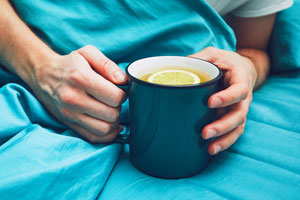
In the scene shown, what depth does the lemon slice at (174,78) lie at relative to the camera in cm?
40

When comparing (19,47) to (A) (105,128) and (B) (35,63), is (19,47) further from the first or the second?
(A) (105,128)

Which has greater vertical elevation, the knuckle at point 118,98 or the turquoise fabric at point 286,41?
the knuckle at point 118,98

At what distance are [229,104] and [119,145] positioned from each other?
0.20 meters

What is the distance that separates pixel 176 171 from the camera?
0.41 m

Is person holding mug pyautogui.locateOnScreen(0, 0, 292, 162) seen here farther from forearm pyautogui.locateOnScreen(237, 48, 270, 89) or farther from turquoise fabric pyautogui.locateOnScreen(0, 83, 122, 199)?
forearm pyautogui.locateOnScreen(237, 48, 270, 89)

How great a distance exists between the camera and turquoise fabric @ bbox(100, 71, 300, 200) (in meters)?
0.41

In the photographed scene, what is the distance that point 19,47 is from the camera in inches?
20.9

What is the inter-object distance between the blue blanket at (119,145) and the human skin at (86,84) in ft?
0.08

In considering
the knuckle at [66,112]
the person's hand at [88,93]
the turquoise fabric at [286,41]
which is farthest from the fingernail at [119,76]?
the turquoise fabric at [286,41]

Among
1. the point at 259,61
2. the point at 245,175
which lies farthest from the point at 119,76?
the point at 259,61

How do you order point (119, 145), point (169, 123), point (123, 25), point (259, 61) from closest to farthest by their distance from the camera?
point (169, 123) < point (119, 145) < point (123, 25) < point (259, 61)

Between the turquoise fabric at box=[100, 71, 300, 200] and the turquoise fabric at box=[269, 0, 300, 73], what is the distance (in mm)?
279

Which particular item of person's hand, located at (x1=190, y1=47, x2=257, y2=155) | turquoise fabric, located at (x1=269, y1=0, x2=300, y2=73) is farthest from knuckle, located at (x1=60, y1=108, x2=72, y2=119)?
turquoise fabric, located at (x1=269, y1=0, x2=300, y2=73)

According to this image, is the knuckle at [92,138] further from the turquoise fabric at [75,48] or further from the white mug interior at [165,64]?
the white mug interior at [165,64]
